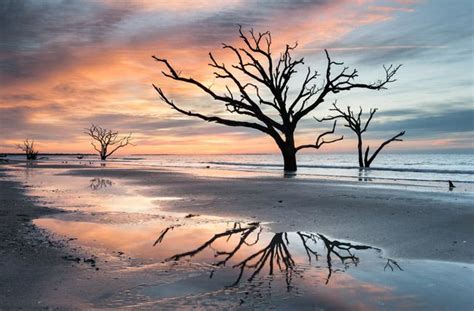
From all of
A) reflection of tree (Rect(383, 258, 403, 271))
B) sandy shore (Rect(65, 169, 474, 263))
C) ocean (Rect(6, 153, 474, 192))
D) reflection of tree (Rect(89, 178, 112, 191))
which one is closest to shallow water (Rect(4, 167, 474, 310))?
reflection of tree (Rect(383, 258, 403, 271))

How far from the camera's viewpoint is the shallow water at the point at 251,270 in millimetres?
2828

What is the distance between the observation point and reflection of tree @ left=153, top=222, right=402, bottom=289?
3.68 meters

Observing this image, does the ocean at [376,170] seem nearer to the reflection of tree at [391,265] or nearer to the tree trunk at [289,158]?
the tree trunk at [289,158]

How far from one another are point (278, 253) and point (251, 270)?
0.69m

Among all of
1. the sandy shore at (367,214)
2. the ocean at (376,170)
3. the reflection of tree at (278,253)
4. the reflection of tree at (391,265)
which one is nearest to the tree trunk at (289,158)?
the ocean at (376,170)

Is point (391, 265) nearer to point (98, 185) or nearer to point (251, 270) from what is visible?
point (251, 270)

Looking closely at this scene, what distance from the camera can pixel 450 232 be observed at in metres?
5.22

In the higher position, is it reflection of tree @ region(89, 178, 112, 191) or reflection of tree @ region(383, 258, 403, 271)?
reflection of tree @ region(89, 178, 112, 191)

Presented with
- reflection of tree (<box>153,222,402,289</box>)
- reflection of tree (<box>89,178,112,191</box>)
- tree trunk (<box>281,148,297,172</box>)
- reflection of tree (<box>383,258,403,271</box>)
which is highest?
tree trunk (<box>281,148,297,172</box>)

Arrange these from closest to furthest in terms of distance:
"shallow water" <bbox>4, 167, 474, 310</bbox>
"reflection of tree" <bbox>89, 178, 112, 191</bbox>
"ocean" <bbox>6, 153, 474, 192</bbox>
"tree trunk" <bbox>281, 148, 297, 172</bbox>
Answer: "shallow water" <bbox>4, 167, 474, 310</bbox>
"reflection of tree" <bbox>89, 178, 112, 191</bbox>
"ocean" <bbox>6, 153, 474, 192</bbox>
"tree trunk" <bbox>281, 148, 297, 172</bbox>

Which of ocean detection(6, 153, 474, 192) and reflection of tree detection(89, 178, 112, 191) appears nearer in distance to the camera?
reflection of tree detection(89, 178, 112, 191)

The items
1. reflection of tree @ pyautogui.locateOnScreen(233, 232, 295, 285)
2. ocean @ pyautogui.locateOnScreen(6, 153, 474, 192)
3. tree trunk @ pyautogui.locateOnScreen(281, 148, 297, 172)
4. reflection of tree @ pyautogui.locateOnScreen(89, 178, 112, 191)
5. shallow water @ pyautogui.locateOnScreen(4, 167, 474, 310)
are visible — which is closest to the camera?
shallow water @ pyautogui.locateOnScreen(4, 167, 474, 310)

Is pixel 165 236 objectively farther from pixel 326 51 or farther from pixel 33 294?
pixel 326 51

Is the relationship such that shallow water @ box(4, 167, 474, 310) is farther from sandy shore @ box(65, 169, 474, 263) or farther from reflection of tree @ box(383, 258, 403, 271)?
sandy shore @ box(65, 169, 474, 263)
